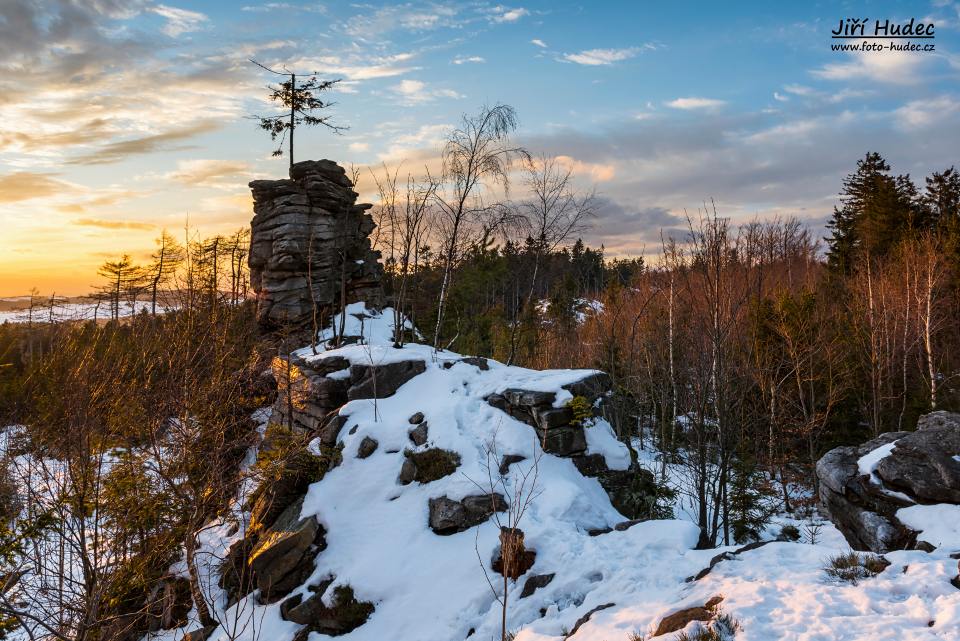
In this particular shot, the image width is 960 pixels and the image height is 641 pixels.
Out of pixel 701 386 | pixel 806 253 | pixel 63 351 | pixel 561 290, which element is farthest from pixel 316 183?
pixel 806 253

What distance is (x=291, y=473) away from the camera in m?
12.5

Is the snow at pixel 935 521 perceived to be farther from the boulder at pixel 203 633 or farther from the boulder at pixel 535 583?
the boulder at pixel 203 633

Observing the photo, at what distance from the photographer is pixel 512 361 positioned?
2802cm

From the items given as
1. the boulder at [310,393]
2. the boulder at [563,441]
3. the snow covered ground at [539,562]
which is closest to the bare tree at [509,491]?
the snow covered ground at [539,562]

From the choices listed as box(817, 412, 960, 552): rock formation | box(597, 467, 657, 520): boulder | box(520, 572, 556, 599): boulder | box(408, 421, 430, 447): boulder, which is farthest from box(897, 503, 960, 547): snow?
box(408, 421, 430, 447): boulder

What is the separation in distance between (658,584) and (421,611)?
434 centimetres

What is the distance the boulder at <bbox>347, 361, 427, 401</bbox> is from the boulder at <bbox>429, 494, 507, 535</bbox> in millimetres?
4828

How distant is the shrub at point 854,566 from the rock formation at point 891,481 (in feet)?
9.85

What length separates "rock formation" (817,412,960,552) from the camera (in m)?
9.18

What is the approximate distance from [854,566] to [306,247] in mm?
22368

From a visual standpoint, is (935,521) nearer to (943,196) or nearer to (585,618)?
(585,618)

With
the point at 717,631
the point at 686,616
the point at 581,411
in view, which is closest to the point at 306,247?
the point at 581,411

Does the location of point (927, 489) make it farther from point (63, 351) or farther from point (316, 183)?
point (316, 183)

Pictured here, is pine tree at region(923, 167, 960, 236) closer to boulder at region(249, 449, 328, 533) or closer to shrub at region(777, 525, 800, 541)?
shrub at region(777, 525, 800, 541)
